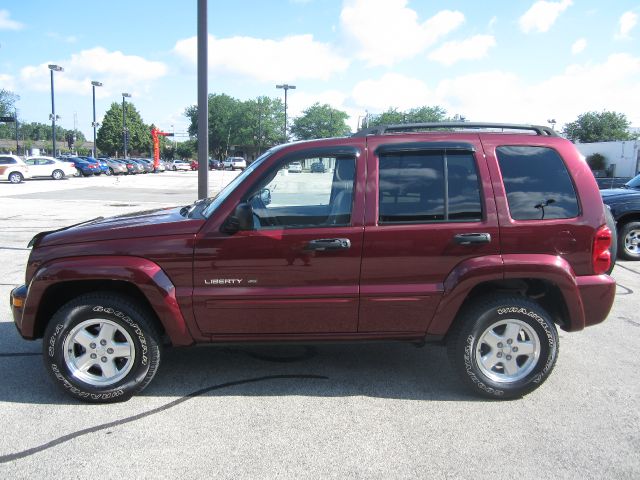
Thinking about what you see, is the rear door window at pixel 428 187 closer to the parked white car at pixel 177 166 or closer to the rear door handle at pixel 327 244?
the rear door handle at pixel 327 244

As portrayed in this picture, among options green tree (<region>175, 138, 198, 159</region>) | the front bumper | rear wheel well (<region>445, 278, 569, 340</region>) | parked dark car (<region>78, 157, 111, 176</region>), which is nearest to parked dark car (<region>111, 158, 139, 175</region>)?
parked dark car (<region>78, 157, 111, 176</region>)

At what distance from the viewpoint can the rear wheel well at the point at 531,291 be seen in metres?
3.73

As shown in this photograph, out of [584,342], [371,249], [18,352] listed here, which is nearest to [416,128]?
[371,249]

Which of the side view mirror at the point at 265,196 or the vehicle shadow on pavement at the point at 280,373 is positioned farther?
the vehicle shadow on pavement at the point at 280,373

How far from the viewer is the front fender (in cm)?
345

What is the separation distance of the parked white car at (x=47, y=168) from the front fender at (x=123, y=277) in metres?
35.2

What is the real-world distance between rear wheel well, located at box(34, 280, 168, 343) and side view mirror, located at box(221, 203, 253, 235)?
2.59 ft

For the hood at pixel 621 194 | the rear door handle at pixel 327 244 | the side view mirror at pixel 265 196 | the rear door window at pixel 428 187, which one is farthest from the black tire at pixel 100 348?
the hood at pixel 621 194

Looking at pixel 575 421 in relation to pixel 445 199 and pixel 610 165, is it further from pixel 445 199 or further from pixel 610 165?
pixel 610 165

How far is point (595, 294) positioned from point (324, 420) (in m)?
2.06

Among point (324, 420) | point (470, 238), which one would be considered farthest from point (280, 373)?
point (470, 238)

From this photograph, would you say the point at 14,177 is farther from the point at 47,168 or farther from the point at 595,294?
the point at 595,294

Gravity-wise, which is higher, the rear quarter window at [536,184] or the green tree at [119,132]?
the green tree at [119,132]

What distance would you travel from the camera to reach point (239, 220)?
3424 millimetres
